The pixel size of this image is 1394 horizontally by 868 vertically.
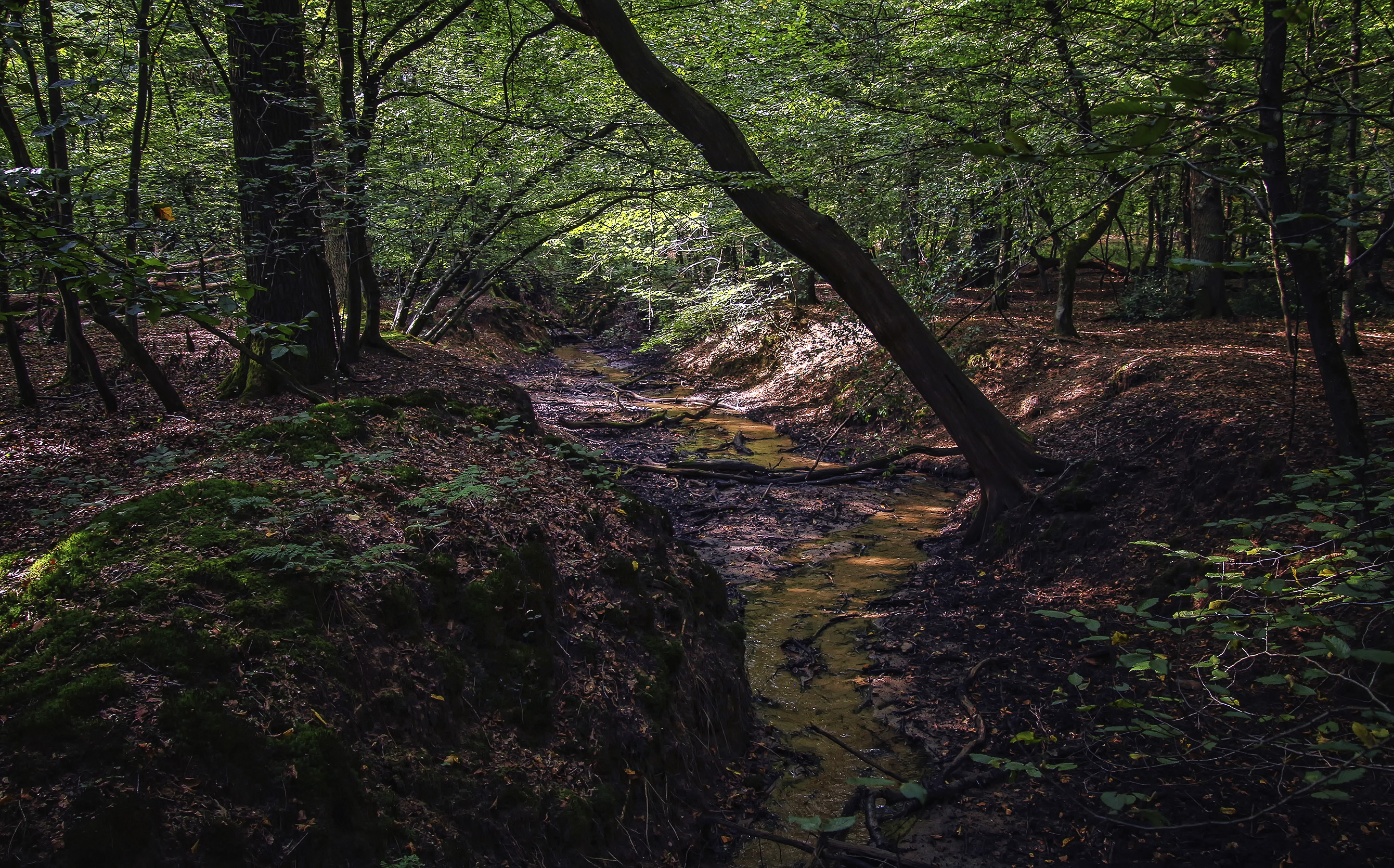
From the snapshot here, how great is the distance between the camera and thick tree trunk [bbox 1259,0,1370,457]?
10.7 feet

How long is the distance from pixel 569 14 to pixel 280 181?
292 centimetres

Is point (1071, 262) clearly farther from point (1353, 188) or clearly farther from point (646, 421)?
point (1353, 188)

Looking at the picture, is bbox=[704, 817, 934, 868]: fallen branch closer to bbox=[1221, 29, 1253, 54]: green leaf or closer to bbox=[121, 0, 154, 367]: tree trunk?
bbox=[1221, 29, 1253, 54]: green leaf

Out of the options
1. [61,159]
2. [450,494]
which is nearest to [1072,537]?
[450,494]

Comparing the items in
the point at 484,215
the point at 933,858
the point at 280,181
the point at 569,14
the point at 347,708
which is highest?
the point at 569,14

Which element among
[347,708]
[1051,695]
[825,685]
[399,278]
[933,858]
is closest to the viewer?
[347,708]

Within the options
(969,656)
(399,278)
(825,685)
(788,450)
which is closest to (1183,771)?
(969,656)

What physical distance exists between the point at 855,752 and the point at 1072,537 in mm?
3235

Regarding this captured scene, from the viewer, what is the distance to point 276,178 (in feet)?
22.5

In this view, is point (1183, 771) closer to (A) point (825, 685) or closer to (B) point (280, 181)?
(A) point (825, 685)

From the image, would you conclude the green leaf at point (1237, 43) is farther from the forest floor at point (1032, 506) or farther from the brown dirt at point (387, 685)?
the brown dirt at point (387, 685)

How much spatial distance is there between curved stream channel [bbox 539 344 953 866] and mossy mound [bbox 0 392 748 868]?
1.53 feet

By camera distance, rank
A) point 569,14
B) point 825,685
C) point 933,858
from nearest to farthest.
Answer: point 933,858 < point 825,685 < point 569,14

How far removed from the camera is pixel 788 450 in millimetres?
12492
